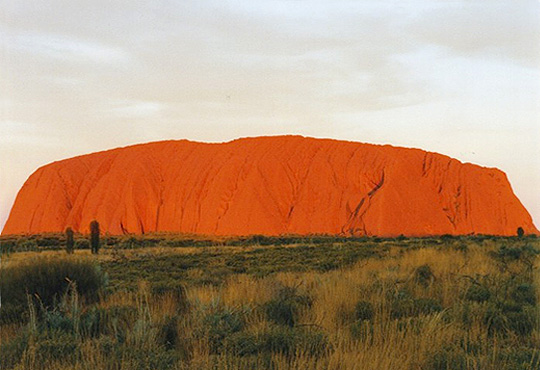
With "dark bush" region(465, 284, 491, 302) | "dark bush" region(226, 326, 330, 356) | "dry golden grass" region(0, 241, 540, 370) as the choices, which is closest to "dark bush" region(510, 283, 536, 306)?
"dark bush" region(465, 284, 491, 302)

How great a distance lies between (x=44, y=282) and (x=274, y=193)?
2414 inches

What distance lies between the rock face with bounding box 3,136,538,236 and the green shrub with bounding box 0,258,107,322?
5612 centimetres

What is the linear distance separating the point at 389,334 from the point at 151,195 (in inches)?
2831

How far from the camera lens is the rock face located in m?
67.9

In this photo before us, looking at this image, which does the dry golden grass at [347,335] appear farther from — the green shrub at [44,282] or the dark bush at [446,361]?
the green shrub at [44,282]

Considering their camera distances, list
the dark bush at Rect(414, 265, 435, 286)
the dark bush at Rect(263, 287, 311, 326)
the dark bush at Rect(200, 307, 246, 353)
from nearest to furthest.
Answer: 1. the dark bush at Rect(200, 307, 246, 353)
2. the dark bush at Rect(263, 287, 311, 326)
3. the dark bush at Rect(414, 265, 435, 286)

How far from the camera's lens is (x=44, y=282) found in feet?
32.2

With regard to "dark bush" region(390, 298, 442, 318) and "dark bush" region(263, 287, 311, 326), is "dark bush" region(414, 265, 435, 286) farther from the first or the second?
"dark bush" region(263, 287, 311, 326)

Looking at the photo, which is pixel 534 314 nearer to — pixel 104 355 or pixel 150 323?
pixel 150 323

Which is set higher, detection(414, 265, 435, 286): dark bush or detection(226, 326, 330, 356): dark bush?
detection(226, 326, 330, 356): dark bush

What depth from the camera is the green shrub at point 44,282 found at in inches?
362

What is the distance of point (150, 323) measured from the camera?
20.9 ft

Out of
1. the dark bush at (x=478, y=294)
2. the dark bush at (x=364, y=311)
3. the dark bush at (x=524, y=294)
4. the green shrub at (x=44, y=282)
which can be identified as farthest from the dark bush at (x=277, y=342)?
the green shrub at (x=44, y=282)

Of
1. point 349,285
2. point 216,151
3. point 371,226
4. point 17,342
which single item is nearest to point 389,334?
point 349,285
